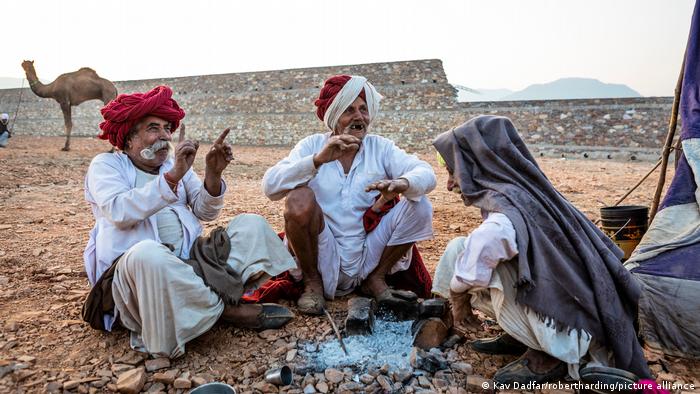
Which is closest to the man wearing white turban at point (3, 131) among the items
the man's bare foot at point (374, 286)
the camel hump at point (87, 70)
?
the camel hump at point (87, 70)

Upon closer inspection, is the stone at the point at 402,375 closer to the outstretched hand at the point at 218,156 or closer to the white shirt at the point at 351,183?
the white shirt at the point at 351,183

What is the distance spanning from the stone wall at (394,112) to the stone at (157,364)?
50.3 ft

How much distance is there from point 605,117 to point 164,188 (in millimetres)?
16269

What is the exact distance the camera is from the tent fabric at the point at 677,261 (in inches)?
97.5

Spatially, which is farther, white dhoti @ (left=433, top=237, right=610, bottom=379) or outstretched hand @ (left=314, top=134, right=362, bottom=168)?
outstretched hand @ (left=314, top=134, right=362, bottom=168)

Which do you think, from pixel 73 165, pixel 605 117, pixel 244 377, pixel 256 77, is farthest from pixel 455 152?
pixel 256 77

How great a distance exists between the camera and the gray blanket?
2.02 metres

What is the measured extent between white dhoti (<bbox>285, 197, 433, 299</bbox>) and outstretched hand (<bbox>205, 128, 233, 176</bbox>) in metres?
0.73

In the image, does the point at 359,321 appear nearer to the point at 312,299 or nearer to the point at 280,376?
the point at 312,299

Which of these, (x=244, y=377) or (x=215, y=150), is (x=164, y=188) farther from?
(x=244, y=377)

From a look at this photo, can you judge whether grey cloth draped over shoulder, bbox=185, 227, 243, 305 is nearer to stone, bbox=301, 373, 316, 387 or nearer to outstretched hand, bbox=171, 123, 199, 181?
outstretched hand, bbox=171, 123, 199, 181

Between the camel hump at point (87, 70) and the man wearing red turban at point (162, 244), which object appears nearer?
the man wearing red turban at point (162, 244)

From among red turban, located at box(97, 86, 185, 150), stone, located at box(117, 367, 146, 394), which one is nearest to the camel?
red turban, located at box(97, 86, 185, 150)

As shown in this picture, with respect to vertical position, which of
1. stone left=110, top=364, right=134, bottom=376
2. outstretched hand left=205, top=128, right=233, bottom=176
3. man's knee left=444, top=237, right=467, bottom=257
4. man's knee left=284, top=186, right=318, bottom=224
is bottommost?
stone left=110, top=364, right=134, bottom=376
